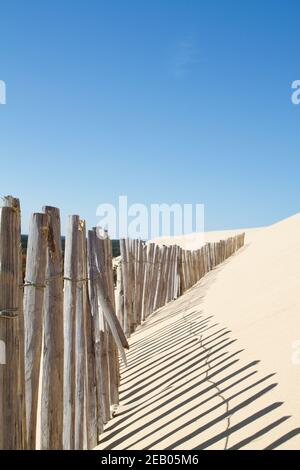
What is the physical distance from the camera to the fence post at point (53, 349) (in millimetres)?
2357

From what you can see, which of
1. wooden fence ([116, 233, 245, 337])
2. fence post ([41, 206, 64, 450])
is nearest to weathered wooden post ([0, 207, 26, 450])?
fence post ([41, 206, 64, 450])

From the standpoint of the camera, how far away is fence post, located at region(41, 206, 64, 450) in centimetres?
236

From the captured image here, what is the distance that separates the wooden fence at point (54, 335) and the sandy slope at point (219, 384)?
0.35 meters

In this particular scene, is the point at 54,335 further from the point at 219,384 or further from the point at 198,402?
the point at 219,384

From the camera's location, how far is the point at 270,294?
243 inches

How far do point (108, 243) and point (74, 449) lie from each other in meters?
1.94

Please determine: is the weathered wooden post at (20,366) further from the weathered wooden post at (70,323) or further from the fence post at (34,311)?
the weathered wooden post at (70,323)

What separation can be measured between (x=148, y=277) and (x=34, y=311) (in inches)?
242

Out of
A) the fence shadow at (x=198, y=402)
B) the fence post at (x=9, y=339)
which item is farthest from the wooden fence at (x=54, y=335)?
the fence shadow at (x=198, y=402)

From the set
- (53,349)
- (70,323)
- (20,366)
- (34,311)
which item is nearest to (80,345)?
(70,323)

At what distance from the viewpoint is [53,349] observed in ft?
7.86

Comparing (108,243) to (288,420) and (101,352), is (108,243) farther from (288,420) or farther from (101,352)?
(288,420)

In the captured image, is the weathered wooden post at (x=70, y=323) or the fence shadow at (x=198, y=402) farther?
the weathered wooden post at (x=70, y=323)

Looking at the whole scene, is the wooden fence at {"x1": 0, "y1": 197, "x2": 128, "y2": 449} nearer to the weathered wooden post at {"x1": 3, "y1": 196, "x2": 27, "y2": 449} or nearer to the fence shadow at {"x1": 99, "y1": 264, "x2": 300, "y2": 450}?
the weathered wooden post at {"x1": 3, "y1": 196, "x2": 27, "y2": 449}
